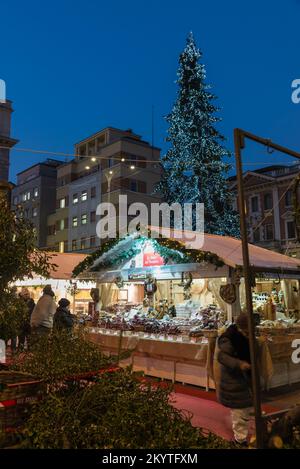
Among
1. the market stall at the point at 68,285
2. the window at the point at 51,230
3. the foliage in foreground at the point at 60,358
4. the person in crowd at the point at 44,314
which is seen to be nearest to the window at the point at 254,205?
the window at the point at 51,230

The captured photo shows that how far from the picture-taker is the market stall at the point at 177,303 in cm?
802

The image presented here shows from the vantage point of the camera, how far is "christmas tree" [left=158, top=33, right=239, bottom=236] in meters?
23.7

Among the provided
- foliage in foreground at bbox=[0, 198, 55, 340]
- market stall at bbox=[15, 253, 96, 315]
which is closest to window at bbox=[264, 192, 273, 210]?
market stall at bbox=[15, 253, 96, 315]

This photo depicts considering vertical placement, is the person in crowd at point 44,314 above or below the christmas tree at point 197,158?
below

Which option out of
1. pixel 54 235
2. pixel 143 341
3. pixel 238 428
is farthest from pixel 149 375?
pixel 54 235

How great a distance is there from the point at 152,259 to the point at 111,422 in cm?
702

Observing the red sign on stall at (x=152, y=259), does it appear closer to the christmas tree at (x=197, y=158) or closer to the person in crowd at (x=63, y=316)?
the person in crowd at (x=63, y=316)

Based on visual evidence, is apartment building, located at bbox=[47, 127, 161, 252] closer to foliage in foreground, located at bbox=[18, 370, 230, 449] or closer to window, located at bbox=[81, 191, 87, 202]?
window, located at bbox=[81, 191, 87, 202]

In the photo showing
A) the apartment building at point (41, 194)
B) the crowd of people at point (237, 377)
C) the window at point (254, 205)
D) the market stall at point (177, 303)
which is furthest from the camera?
the apartment building at point (41, 194)

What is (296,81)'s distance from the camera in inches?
179

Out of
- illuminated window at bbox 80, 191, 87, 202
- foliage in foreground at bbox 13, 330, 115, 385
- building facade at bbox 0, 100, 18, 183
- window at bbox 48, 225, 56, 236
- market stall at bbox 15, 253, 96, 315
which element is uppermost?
building facade at bbox 0, 100, 18, 183

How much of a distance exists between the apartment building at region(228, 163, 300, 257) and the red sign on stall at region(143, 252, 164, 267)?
1045 inches

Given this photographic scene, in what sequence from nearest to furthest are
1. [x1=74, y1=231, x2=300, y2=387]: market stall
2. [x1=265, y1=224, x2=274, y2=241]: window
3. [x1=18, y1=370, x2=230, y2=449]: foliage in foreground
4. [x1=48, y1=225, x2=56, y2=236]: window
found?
1. [x1=18, y1=370, x2=230, y2=449]: foliage in foreground
2. [x1=74, y1=231, x2=300, y2=387]: market stall
3. [x1=265, y1=224, x2=274, y2=241]: window
4. [x1=48, y1=225, x2=56, y2=236]: window
